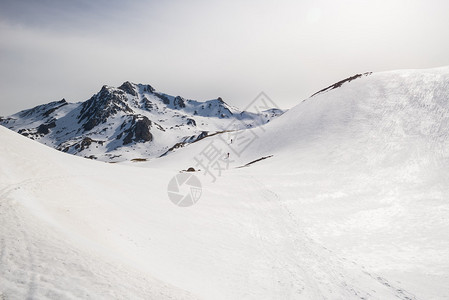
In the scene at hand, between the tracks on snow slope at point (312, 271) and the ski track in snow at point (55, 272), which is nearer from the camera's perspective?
the ski track in snow at point (55, 272)

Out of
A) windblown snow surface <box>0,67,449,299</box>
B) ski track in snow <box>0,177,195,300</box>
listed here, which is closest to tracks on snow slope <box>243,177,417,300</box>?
windblown snow surface <box>0,67,449,299</box>

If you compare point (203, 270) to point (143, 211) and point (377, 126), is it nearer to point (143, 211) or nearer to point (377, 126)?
point (143, 211)

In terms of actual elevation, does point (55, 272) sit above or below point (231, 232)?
above

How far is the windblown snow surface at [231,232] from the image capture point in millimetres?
6465

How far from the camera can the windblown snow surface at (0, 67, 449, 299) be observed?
646 cm

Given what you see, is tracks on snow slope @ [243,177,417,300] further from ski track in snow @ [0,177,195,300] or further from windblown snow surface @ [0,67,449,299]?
ski track in snow @ [0,177,195,300]

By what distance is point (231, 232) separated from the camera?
14.7 m

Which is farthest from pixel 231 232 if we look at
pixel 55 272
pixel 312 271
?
pixel 55 272

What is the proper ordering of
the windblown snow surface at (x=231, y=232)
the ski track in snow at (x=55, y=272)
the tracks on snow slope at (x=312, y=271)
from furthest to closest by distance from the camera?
the tracks on snow slope at (x=312, y=271)
the windblown snow surface at (x=231, y=232)
the ski track in snow at (x=55, y=272)

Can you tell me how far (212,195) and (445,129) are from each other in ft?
111

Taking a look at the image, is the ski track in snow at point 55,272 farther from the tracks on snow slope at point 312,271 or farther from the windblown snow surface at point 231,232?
the tracks on snow slope at point 312,271

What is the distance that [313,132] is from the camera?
50094 millimetres

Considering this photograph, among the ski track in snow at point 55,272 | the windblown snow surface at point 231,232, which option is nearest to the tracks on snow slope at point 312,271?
the windblown snow surface at point 231,232

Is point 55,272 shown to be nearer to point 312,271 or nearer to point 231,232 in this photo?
point 312,271
